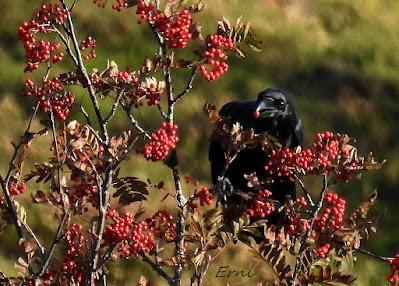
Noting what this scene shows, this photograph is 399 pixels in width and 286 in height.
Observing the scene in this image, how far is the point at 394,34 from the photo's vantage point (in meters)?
8.79

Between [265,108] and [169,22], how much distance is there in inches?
65.5

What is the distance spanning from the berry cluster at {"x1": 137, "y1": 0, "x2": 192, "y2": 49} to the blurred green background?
334cm

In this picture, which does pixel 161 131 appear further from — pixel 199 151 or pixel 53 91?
pixel 199 151

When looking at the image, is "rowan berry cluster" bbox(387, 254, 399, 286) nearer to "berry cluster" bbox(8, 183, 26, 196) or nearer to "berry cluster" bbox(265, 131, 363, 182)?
"berry cluster" bbox(265, 131, 363, 182)

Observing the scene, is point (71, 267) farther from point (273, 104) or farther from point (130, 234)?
point (273, 104)

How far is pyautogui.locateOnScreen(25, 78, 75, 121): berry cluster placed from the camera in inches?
102

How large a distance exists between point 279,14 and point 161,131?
20.9 ft

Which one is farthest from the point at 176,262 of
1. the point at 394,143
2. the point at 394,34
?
the point at 394,34

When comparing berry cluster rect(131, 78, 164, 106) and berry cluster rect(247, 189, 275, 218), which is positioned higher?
berry cluster rect(131, 78, 164, 106)

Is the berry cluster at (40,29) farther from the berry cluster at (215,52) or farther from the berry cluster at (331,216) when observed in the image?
the berry cluster at (331,216)

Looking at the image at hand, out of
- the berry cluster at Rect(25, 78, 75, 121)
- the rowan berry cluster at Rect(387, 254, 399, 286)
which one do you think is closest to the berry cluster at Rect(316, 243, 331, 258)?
the rowan berry cluster at Rect(387, 254, 399, 286)

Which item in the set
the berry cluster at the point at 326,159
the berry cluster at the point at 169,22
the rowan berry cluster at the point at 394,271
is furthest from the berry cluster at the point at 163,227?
the rowan berry cluster at the point at 394,271

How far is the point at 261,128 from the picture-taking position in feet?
13.6

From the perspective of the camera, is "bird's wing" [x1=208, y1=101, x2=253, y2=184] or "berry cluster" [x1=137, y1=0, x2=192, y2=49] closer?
"berry cluster" [x1=137, y1=0, x2=192, y2=49]
